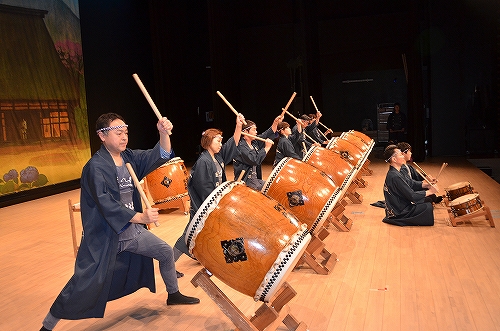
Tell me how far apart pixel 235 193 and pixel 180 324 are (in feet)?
2.87

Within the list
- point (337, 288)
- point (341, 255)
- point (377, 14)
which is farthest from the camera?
point (377, 14)

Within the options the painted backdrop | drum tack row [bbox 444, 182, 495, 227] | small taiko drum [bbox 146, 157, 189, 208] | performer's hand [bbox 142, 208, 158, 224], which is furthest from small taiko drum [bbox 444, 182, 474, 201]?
the painted backdrop

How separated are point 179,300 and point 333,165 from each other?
1795mm

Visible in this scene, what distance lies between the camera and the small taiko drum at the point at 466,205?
4.70m

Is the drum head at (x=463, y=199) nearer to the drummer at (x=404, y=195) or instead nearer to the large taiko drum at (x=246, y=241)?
the drummer at (x=404, y=195)

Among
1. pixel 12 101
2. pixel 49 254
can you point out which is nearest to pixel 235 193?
pixel 49 254

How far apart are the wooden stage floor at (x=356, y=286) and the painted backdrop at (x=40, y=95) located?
2.54m

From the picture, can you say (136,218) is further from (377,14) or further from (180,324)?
(377,14)

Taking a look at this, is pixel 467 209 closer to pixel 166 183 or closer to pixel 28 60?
pixel 166 183

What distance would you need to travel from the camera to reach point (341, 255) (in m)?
4.08

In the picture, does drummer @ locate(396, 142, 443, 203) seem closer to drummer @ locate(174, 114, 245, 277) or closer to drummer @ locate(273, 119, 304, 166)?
drummer @ locate(273, 119, 304, 166)

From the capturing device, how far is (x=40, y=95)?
26.4 ft

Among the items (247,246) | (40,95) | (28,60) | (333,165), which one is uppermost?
(28,60)

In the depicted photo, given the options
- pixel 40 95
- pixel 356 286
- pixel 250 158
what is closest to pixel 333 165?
pixel 250 158
